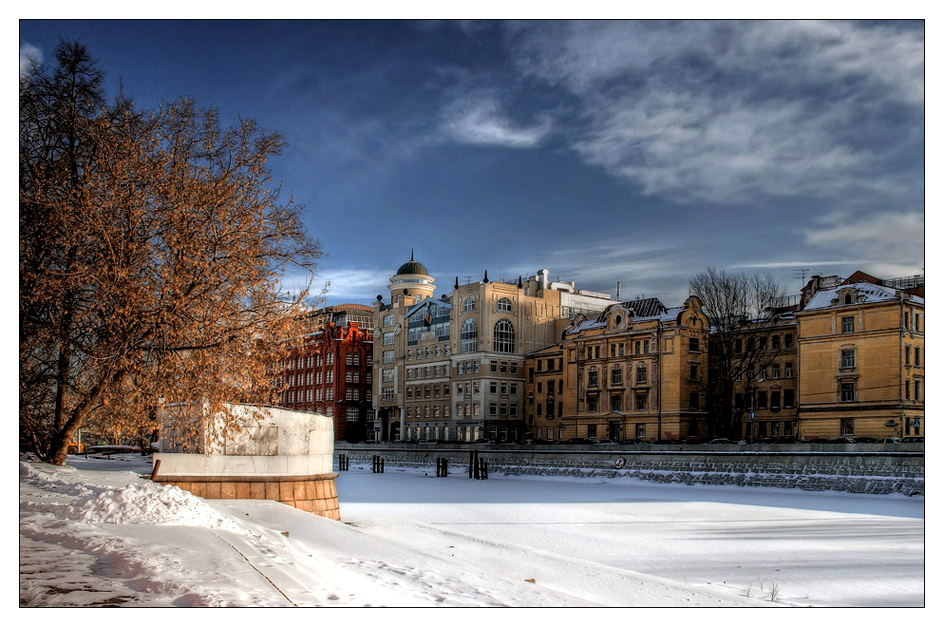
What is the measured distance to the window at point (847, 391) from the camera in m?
47.3

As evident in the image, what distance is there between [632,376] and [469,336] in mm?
19231

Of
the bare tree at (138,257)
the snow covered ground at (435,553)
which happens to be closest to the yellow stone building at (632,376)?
the snow covered ground at (435,553)

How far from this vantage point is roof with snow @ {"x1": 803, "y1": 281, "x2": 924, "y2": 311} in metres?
43.3

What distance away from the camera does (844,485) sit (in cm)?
3638

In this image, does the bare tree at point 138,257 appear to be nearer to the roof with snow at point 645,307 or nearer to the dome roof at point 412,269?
the roof with snow at point 645,307

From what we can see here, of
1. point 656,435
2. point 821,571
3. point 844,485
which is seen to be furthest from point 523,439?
point 821,571

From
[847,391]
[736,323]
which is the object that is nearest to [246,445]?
[847,391]

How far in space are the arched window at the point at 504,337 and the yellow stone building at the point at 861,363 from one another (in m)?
32.7

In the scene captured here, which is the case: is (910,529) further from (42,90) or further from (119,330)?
(42,90)

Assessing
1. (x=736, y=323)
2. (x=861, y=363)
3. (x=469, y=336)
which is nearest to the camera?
(x=861, y=363)

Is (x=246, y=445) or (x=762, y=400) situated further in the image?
(x=762, y=400)

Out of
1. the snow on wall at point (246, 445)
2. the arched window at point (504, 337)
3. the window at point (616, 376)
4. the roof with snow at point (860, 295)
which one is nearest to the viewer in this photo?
the snow on wall at point (246, 445)

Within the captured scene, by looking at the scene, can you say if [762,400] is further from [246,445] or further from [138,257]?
[138,257]

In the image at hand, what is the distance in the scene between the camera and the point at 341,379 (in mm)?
94125
